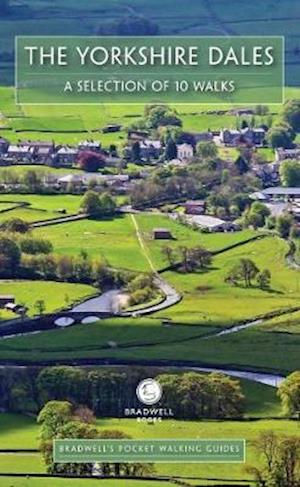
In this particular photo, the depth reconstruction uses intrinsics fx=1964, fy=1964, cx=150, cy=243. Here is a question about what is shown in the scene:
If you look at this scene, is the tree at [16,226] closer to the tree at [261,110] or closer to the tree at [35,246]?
the tree at [35,246]

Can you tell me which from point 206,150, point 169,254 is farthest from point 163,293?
point 206,150

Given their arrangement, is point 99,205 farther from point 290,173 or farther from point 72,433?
point 72,433

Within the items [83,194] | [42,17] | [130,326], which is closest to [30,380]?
[130,326]

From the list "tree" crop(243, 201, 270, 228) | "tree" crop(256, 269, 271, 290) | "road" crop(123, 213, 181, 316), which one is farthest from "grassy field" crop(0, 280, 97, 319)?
"tree" crop(243, 201, 270, 228)

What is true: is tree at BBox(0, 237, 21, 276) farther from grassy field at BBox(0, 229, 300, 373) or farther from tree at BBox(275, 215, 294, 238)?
tree at BBox(275, 215, 294, 238)

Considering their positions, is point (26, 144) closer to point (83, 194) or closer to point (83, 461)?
point (83, 194)

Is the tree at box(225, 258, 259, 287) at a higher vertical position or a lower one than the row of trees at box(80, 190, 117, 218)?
lower
